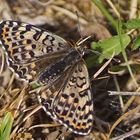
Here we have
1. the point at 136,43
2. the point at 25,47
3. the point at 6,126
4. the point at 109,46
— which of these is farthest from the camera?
the point at 109,46

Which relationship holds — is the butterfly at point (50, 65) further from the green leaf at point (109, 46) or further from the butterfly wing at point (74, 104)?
the green leaf at point (109, 46)

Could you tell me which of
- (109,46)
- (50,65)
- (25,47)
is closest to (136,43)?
(109,46)

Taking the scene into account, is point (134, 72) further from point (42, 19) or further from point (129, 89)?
point (42, 19)

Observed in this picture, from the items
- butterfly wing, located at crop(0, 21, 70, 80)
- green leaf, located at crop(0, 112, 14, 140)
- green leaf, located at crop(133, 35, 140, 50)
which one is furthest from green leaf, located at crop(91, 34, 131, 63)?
green leaf, located at crop(0, 112, 14, 140)

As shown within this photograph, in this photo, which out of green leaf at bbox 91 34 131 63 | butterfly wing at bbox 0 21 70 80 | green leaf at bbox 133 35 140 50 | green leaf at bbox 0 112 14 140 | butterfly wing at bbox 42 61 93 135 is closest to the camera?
butterfly wing at bbox 42 61 93 135

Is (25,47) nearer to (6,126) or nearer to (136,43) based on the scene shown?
(6,126)

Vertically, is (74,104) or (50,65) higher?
(50,65)

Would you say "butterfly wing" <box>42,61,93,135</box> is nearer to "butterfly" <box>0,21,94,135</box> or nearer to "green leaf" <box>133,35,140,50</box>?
"butterfly" <box>0,21,94,135</box>
